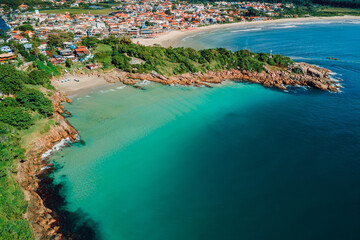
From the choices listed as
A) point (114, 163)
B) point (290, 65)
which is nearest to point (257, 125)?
point (114, 163)

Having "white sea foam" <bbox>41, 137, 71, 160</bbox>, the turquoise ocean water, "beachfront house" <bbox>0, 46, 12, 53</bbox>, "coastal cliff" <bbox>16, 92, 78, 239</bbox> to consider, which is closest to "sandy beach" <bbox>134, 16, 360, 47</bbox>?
"beachfront house" <bbox>0, 46, 12, 53</bbox>

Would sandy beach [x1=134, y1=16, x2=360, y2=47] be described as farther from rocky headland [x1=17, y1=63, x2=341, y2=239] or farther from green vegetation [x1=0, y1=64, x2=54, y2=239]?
green vegetation [x1=0, y1=64, x2=54, y2=239]

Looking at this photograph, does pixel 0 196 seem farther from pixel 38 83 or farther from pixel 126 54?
pixel 126 54

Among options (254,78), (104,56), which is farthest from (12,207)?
(254,78)

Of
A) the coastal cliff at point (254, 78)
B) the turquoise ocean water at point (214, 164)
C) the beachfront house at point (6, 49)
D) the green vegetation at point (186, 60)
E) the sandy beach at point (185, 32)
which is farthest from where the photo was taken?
the sandy beach at point (185, 32)

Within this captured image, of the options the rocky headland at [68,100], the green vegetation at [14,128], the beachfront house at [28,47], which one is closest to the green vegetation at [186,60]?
the rocky headland at [68,100]

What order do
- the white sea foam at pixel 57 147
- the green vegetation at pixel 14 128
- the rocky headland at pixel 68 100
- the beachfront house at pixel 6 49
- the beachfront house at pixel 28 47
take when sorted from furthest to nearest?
1. the beachfront house at pixel 28 47
2. the beachfront house at pixel 6 49
3. the white sea foam at pixel 57 147
4. the rocky headland at pixel 68 100
5. the green vegetation at pixel 14 128

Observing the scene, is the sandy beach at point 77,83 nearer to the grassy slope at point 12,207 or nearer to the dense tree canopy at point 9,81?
the dense tree canopy at point 9,81
